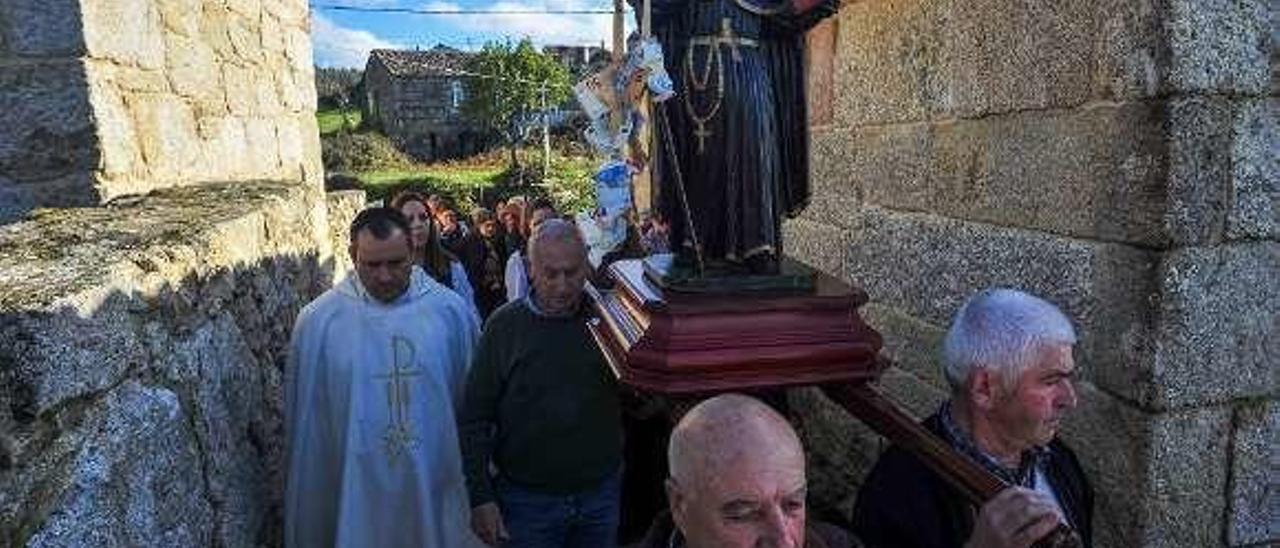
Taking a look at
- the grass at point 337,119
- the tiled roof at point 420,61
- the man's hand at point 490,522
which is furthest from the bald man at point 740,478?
the grass at point 337,119

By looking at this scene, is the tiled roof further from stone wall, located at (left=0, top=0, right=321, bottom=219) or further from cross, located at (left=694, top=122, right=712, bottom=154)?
cross, located at (left=694, top=122, right=712, bottom=154)

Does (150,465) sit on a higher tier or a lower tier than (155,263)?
lower

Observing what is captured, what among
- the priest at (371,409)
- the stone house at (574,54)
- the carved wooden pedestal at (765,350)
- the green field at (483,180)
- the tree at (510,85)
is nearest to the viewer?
the carved wooden pedestal at (765,350)

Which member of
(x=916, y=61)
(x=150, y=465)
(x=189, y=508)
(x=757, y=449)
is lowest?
(x=189, y=508)

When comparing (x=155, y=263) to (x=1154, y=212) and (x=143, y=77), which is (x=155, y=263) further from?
(x=1154, y=212)

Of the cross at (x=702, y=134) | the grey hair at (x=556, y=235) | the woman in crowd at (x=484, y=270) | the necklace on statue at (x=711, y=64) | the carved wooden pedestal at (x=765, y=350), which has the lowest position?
the woman in crowd at (x=484, y=270)

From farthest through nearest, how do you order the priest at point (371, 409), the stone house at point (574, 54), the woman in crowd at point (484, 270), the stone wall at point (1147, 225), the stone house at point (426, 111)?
the stone house at point (574, 54), the stone house at point (426, 111), the woman in crowd at point (484, 270), the priest at point (371, 409), the stone wall at point (1147, 225)

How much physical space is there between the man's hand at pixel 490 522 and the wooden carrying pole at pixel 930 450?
1298 millimetres

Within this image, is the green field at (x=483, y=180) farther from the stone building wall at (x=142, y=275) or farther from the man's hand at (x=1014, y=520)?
the man's hand at (x=1014, y=520)

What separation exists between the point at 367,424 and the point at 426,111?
45.0 metres

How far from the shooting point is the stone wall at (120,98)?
9.54 ft

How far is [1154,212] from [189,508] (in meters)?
2.30

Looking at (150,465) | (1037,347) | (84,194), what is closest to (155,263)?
(150,465)

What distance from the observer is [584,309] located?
3154 mm
